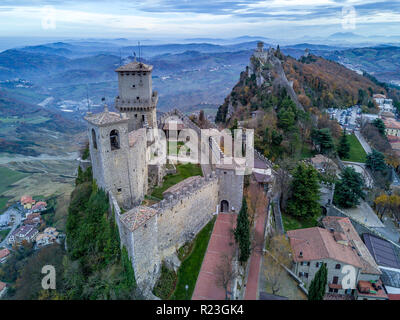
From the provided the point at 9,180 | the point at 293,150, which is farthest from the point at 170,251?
the point at 9,180

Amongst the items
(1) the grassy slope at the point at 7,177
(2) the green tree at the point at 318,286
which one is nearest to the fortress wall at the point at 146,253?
(2) the green tree at the point at 318,286

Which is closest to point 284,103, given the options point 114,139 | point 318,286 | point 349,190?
point 349,190

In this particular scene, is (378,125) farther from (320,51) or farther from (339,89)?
(320,51)

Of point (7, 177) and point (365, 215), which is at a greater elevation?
point (365, 215)

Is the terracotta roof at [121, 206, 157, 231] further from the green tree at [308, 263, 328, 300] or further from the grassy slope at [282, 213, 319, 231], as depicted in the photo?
the grassy slope at [282, 213, 319, 231]

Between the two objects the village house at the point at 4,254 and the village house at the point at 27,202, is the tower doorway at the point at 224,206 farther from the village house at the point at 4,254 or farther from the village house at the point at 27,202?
the village house at the point at 27,202

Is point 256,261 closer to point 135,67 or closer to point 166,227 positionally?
A: point 166,227
